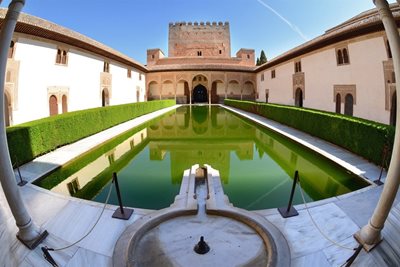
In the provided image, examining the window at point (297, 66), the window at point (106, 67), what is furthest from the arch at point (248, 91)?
the window at point (106, 67)

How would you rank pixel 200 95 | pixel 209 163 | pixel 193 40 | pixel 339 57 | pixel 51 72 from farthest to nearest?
pixel 193 40
pixel 200 95
pixel 339 57
pixel 51 72
pixel 209 163

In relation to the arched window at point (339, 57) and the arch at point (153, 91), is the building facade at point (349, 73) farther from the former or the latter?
the arch at point (153, 91)

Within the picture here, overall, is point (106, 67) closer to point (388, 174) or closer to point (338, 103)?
point (338, 103)

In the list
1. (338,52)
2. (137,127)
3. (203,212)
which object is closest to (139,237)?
(203,212)

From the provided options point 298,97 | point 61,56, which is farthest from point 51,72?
point 298,97

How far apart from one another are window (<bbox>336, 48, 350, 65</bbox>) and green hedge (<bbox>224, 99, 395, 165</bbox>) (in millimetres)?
3670

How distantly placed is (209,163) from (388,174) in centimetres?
464

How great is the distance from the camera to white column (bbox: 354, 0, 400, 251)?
7.39ft

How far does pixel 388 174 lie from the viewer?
240cm

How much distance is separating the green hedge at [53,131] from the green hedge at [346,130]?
7455mm

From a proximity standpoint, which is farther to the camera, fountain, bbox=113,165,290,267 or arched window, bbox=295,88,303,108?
arched window, bbox=295,88,303,108

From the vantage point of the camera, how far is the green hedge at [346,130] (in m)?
5.50

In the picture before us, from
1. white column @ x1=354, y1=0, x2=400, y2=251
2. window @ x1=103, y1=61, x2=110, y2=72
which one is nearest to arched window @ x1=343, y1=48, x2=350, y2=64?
white column @ x1=354, y1=0, x2=400, y2=251

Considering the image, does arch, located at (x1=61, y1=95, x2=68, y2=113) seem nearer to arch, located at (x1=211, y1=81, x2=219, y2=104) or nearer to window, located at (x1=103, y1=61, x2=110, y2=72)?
window, located at (x1=103, y1=61, x2=110, y2=72)
